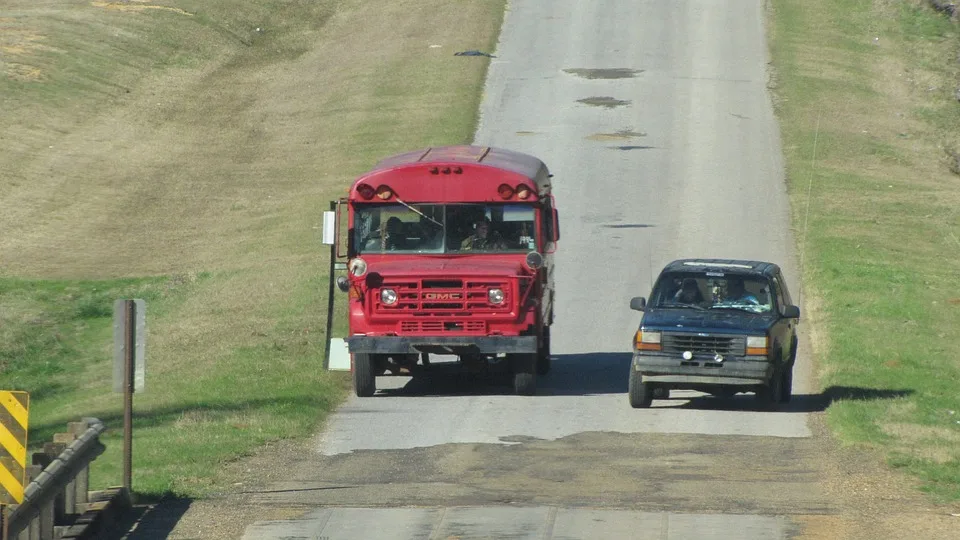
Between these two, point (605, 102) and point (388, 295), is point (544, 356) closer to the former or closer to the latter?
point (388, 295)

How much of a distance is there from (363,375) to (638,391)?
3.45m

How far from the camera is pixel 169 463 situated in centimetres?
1502

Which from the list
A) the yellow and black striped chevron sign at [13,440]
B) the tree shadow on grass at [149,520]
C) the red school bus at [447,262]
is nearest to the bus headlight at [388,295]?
the red school bus at [447,262]

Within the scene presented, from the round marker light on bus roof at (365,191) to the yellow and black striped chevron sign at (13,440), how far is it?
8279 mm

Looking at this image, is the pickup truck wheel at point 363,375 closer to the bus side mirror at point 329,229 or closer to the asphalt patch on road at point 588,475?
the bus side mirror at point 329,229

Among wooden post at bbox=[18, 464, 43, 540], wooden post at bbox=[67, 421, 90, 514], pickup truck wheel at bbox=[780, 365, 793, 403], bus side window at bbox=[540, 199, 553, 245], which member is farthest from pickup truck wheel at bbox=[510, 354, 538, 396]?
wooden post at bbox=[18, 464, 43, 540]

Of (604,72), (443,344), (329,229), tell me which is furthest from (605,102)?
(329,229)

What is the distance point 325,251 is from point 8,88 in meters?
17.6

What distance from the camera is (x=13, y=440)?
35.4 feet

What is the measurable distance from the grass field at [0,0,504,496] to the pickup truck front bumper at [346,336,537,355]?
3.32 feet

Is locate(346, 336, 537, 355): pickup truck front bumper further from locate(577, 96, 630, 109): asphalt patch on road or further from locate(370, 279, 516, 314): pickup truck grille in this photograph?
locate(577, 96, 630, 109): asphalt patch on road

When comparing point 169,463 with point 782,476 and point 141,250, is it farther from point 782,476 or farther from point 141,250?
point 141,250

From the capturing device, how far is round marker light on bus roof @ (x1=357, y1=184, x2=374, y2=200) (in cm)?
1866

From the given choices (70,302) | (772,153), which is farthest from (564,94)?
(70,302)
